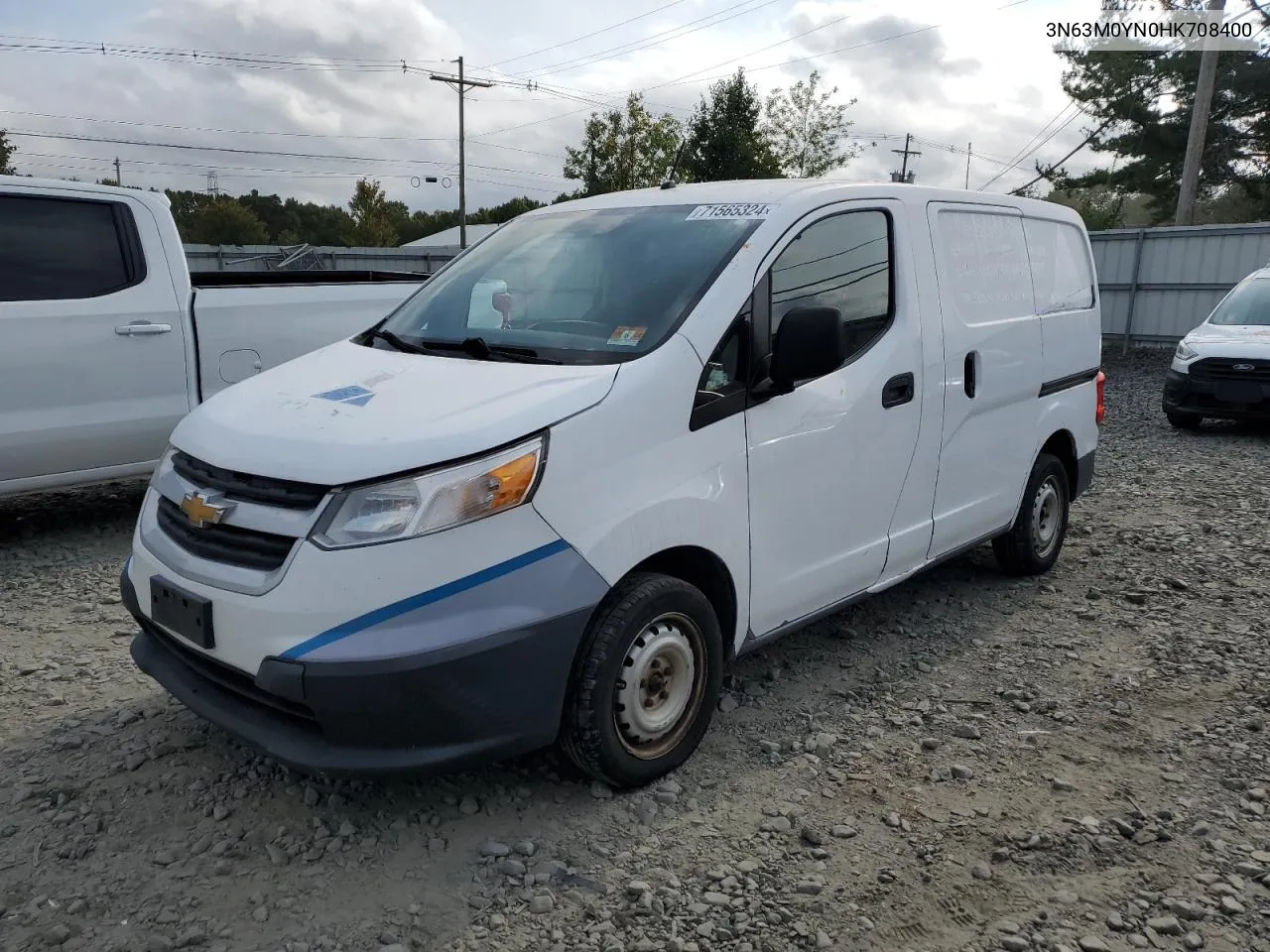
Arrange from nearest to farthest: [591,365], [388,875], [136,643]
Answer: [388,875], [591,365], [136,643]

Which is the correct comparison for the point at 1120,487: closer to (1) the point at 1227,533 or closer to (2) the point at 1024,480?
(1) the point at 1227,533

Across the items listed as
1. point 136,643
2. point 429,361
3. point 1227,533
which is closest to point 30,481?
point 136,643

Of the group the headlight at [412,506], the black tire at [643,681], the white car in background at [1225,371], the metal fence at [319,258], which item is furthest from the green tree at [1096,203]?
the headlight at [412,506]

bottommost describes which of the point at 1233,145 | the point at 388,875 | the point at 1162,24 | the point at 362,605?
the point at 388,875

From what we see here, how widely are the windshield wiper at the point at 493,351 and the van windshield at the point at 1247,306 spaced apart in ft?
32.5

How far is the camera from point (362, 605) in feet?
8.35

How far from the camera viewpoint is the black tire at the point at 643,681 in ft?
9.37

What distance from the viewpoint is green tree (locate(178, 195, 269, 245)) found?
204 feet

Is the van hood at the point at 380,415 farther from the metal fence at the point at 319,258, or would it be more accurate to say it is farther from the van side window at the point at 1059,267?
the metal fence at the point at 319,258

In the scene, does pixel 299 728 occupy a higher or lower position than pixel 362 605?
lower

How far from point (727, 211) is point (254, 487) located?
189 centimetres

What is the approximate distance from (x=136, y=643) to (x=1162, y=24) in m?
28.9

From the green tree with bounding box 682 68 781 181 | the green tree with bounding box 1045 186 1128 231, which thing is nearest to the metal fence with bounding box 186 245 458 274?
the green tree with bounding box 682 68 781 181

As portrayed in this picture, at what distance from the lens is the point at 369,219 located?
2053 inches
